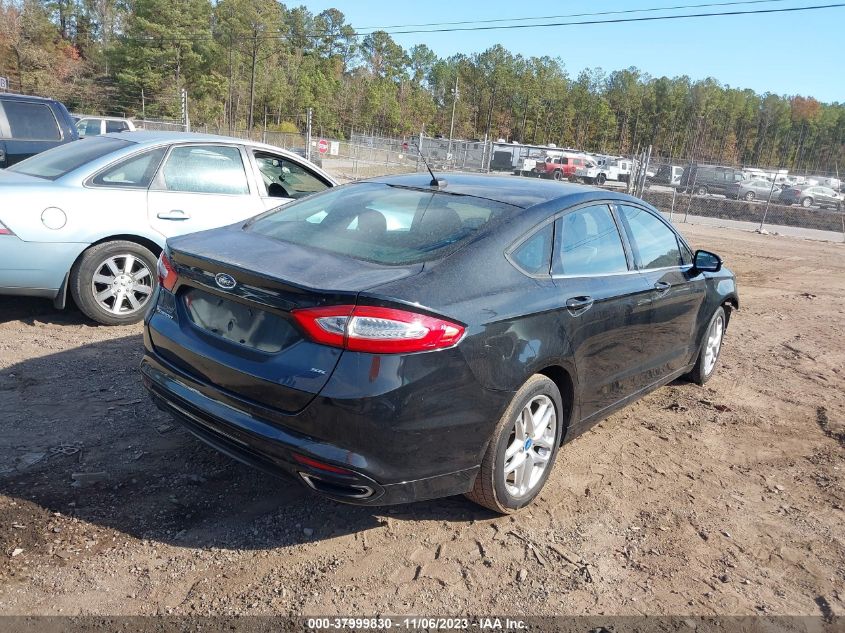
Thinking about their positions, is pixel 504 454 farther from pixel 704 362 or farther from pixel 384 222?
pixel 704 362

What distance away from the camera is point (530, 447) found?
129 inches

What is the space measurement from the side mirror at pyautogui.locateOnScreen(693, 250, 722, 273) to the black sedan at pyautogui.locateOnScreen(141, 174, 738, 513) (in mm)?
1017

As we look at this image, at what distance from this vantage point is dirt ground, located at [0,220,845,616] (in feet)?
8.72

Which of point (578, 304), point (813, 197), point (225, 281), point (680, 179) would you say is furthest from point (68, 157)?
point (813, 197)

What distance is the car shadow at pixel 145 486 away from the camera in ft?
9.83

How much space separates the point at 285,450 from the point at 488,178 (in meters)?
2.20

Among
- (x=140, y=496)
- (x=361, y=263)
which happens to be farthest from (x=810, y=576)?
(x=140, y=496)

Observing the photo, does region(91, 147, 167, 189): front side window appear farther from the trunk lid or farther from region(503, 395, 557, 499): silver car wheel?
region(503, 395, 557, 499): silver car wheel

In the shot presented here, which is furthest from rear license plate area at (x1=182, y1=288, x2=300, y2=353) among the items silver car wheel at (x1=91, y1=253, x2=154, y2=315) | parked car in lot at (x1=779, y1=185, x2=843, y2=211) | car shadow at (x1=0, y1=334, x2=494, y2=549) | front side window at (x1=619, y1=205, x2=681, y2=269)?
parked car in lot at (x1=779, y1=185, x2=843, y2=211)

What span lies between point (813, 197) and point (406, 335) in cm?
3811

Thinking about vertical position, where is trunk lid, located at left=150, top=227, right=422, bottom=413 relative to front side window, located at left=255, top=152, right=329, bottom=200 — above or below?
below

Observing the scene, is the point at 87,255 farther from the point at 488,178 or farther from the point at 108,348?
the point at 488,178

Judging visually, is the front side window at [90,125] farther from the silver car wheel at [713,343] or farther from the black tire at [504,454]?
the black tire at [504,454]

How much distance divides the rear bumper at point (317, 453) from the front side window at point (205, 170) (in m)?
3.35
